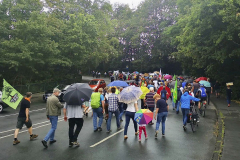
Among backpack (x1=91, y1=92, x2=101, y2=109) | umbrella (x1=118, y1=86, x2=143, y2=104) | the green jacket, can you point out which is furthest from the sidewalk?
the green jacket

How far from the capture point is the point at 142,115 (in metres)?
8.27

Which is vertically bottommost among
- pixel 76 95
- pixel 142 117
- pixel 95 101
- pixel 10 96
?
pixel 142 117

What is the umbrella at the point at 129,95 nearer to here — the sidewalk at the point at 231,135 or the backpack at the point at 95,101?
the backpack at the point at 95,101

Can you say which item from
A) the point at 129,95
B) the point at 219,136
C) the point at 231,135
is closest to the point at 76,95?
the point at 129,95

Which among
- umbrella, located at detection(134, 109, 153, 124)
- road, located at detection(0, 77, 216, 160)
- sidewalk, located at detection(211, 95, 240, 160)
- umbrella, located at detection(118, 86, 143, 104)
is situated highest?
umbrella, located at detection(118, 86, 143, 104)

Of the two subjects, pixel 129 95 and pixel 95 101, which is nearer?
pixel 129 95

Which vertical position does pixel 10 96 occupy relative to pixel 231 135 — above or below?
above

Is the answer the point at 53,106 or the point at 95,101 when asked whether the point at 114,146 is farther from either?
the point at 53,106

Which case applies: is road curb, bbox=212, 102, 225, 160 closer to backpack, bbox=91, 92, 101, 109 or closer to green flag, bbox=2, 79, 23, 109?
backpack, bbox=91, 92, 101, 109

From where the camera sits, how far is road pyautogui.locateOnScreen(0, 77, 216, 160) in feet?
23.6

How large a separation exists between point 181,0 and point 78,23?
1475 centimetres

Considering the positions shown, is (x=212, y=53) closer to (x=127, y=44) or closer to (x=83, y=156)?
(x=83, y=156)

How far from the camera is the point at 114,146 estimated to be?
8.11 metres

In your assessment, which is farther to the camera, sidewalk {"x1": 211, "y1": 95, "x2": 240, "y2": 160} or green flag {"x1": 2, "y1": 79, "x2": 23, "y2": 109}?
green flag {"x1": 2, "y1": 79, "x2": 23, "y2": 109}
